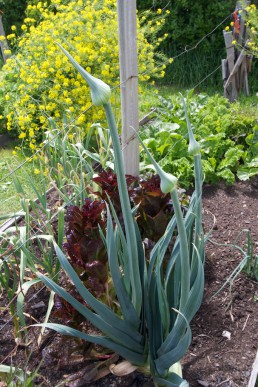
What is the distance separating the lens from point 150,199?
2.38m

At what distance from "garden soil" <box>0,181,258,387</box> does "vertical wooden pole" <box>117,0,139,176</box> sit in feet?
2.20

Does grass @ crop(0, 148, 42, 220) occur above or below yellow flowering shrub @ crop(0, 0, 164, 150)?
below

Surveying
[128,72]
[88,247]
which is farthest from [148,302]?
[128,72]

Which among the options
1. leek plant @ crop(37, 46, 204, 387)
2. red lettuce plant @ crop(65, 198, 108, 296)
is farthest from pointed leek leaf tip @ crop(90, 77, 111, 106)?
red lettuce plant @ crop(65, 198, 108, 296)

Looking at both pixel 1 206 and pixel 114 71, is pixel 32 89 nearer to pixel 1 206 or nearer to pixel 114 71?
pixel 114 71

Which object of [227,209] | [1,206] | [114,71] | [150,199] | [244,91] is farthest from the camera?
[244,91]

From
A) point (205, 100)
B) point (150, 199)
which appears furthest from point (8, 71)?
point (150, 199)

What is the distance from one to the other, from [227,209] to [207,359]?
1.32 metres

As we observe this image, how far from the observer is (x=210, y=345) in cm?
222

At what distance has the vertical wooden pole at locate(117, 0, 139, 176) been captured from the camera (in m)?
2.29

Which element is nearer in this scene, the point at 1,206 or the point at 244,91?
the point at 1,206

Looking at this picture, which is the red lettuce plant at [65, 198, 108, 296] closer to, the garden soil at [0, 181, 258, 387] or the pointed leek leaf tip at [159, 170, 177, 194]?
the garden soil at [0, 181, 258, 387]

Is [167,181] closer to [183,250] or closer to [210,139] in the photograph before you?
[183,250]

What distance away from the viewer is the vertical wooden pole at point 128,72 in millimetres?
2293
